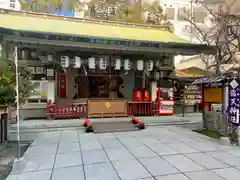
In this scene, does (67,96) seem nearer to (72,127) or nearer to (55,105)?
(55,105)

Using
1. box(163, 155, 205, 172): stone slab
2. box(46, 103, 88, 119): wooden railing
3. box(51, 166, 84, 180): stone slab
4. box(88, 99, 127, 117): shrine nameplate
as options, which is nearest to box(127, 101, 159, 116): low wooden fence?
box(88, 99, 127, 117): shrine nameplate

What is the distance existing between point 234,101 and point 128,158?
4.02 m

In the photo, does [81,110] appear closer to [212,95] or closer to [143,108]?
[143,108]

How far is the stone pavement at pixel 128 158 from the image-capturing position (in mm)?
3723

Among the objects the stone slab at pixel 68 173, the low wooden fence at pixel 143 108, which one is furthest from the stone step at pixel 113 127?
the stone slab at pixel 68 173

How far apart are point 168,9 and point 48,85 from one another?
20177mm

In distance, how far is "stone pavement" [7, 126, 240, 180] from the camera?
3.72 meters

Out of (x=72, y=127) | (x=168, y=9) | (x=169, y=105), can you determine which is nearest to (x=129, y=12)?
(x=168, y=9)

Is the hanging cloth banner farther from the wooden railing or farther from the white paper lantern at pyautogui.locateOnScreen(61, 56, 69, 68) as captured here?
the white paper lantern at pyautogui.locateOnScreen(61, 56, 69, 68)

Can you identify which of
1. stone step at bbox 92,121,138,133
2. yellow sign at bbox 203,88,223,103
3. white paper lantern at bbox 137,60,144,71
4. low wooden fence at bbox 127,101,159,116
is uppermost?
white paper lantern at bbox 137,60,144,71

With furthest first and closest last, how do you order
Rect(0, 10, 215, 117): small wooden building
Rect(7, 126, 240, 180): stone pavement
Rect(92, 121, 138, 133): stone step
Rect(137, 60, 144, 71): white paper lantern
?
Rect(137, 60, 144, 71): white paper lantern < Rect(0, 10, 215, 117): small wooden building < Rect(92, 121, 138, 133): stone step < Rect(7, 126, 240, 180): stone pavement

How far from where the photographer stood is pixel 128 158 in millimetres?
4574

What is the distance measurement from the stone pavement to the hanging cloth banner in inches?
38.3

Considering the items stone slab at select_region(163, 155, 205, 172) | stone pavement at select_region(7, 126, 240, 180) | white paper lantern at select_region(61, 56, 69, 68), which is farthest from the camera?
white paper lantern at select_region(61, 56, 69, 68)
